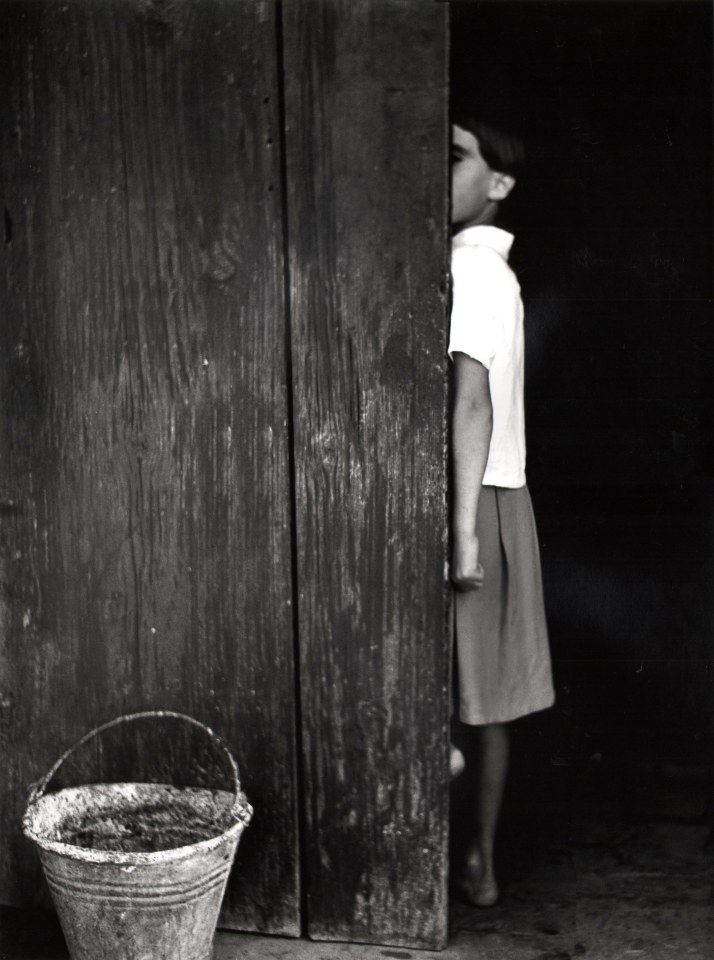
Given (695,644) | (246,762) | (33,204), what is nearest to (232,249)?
(33,204)

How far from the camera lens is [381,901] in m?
2.42

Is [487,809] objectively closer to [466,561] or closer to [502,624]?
[502,624]

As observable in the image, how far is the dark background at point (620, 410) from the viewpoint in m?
3.63

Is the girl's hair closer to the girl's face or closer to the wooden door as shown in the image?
the girl's face

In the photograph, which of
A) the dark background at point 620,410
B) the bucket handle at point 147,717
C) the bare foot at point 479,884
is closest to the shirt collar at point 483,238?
the dark background at point 620,410

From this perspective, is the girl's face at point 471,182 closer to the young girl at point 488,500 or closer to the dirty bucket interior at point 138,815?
the young girl at point 488,500

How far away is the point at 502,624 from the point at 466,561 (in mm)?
286

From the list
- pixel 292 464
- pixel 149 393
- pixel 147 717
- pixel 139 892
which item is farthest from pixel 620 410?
pixel 139 892

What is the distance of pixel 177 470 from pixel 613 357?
6.41 ft

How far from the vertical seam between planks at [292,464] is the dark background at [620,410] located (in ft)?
4.53

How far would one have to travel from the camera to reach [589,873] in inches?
111

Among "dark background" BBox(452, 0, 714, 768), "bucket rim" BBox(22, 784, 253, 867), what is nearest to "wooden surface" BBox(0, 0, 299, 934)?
"bucket rim" BBox(22, 784, 253, 867)

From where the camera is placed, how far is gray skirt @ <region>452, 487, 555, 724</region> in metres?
2.55

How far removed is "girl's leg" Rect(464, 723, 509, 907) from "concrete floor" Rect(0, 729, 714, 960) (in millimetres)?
53
